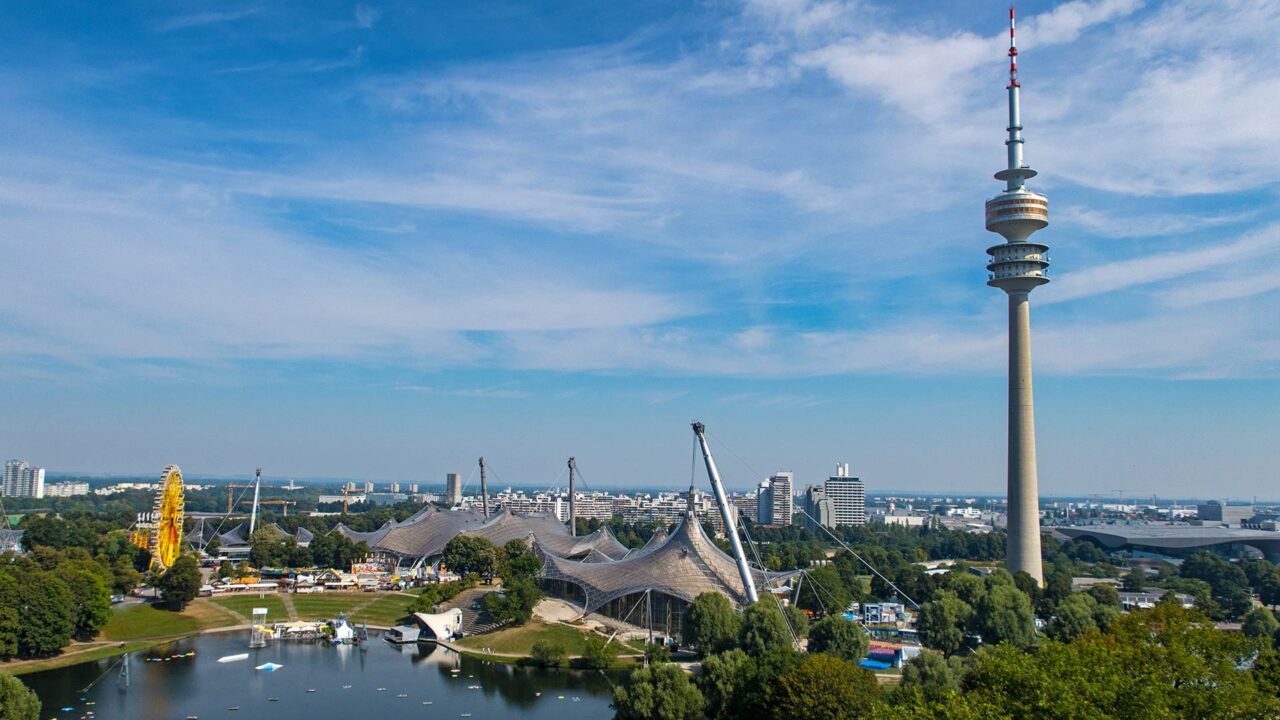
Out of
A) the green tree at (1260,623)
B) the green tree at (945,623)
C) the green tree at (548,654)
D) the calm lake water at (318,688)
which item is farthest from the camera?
the green tree at (1260,623)

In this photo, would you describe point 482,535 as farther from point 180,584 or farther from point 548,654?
point 548,654

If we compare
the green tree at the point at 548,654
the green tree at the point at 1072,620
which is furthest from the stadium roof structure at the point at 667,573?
the green tree at the point at 1072,620

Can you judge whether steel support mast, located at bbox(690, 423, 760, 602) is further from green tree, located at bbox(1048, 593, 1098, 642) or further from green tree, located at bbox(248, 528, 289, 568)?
green tree, located at bbox(248, 528, 289, 568)

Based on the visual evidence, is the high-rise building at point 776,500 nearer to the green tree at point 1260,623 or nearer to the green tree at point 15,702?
the green tree at point 1260,623

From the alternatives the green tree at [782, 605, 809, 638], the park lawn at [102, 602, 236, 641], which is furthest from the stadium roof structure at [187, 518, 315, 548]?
the green tree at [782, 605, 809, 638]

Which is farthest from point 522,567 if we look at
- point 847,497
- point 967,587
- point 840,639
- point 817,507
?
point 847,497

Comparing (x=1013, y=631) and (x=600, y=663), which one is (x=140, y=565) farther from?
(x=1013, y=631)
